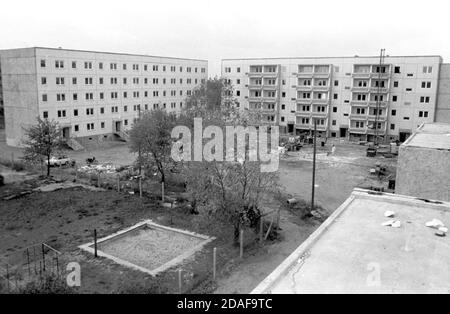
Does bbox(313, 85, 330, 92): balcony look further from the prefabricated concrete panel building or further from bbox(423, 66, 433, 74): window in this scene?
the prefabricated concrete panel building

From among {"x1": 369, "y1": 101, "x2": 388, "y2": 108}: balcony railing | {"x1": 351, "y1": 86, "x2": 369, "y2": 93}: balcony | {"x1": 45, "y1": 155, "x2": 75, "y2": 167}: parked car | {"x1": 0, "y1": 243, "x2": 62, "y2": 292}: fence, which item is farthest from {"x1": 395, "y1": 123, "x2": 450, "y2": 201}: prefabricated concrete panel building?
{"x1": 351, "y1": 86, "x2": 369, "y2": 93}: balcony

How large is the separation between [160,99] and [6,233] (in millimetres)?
43882

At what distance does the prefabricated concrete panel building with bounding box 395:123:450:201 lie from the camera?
19.3 m

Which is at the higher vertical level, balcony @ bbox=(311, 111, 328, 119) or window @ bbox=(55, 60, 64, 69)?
window @ bbox=(55, 60, 64, 69)

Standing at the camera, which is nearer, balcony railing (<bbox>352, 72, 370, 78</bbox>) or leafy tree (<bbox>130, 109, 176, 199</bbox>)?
leafy tree (<bbox>130, 109, 176, 199</bbox>)

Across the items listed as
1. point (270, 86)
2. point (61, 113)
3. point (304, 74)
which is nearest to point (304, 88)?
point (304, 74)

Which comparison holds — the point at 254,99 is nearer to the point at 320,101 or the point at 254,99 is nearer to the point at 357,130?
the point at 320,101

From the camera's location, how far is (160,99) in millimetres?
62406

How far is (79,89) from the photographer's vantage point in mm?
49500

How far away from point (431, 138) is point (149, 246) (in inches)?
691

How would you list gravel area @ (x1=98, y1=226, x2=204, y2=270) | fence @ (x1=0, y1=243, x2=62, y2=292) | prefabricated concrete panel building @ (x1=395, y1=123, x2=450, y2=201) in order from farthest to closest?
prefabricated concrete panel building @ (x1=395, y1=123, x2=450, y2=201) < gravel area @ (x1=98, y1=226, x2=204, y2=270) < fence @ (x1=0, y1=243, x2=62, y2=292)

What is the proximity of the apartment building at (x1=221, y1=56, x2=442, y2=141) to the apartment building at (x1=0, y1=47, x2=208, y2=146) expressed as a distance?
51.5 ft
